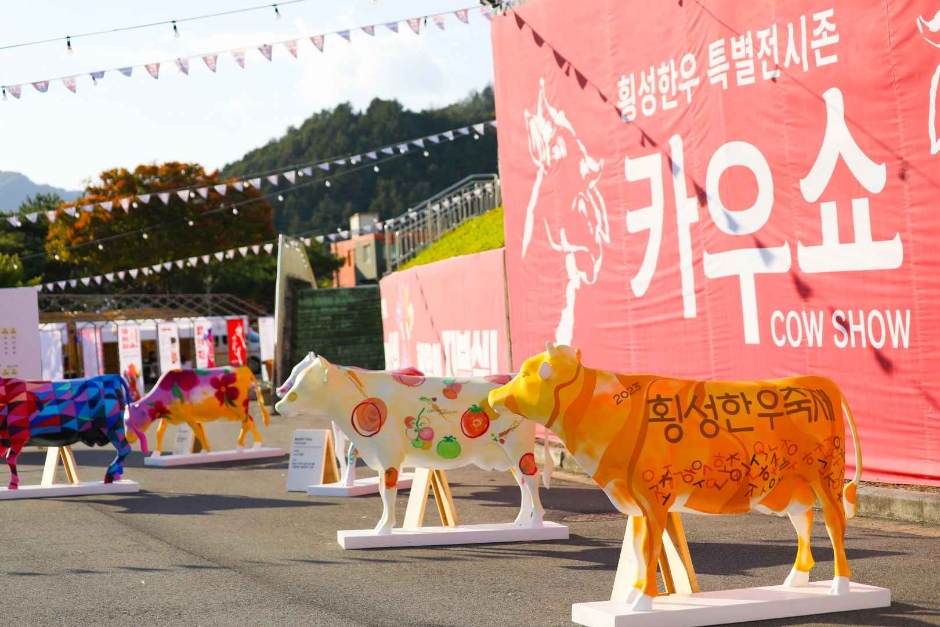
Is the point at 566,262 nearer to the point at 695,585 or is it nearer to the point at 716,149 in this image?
the point at 716,149

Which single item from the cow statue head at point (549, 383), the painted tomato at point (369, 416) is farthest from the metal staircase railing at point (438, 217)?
the cow statue head at point (549, 383)

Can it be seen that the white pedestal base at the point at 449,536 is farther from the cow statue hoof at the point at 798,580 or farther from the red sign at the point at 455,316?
the red sign at the point at 455,316

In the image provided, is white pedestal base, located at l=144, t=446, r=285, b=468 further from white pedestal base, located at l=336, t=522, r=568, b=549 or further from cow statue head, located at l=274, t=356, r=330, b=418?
white pedestal base, located at l=336, t=522, r=568, b=549

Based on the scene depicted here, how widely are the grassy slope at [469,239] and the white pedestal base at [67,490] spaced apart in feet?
39.2

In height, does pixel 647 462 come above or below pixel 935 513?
above

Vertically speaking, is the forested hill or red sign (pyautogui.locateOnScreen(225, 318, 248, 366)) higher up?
the forested hill

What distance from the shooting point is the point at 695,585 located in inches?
245

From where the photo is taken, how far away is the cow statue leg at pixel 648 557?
5852 millimetres

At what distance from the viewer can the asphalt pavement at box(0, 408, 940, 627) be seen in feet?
21.6

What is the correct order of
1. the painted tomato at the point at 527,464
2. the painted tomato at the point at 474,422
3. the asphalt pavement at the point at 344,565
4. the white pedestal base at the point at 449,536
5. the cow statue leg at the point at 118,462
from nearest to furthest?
the asphalt pavement at the point at 344,565, the white pedestal base at the point at 449,536, the painted tomato at the point at 527,464, the painted tomato at the point at 474,422, the cow statue leg at the point at 118,462

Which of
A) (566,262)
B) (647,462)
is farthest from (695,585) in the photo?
(566,262)

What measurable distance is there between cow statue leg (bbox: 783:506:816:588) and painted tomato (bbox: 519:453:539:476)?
305 centimetres

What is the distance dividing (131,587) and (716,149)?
7076mm

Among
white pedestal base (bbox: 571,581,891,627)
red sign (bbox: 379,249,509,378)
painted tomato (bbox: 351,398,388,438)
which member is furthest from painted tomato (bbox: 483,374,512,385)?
red sign (bbox: 379,249,509,378)
